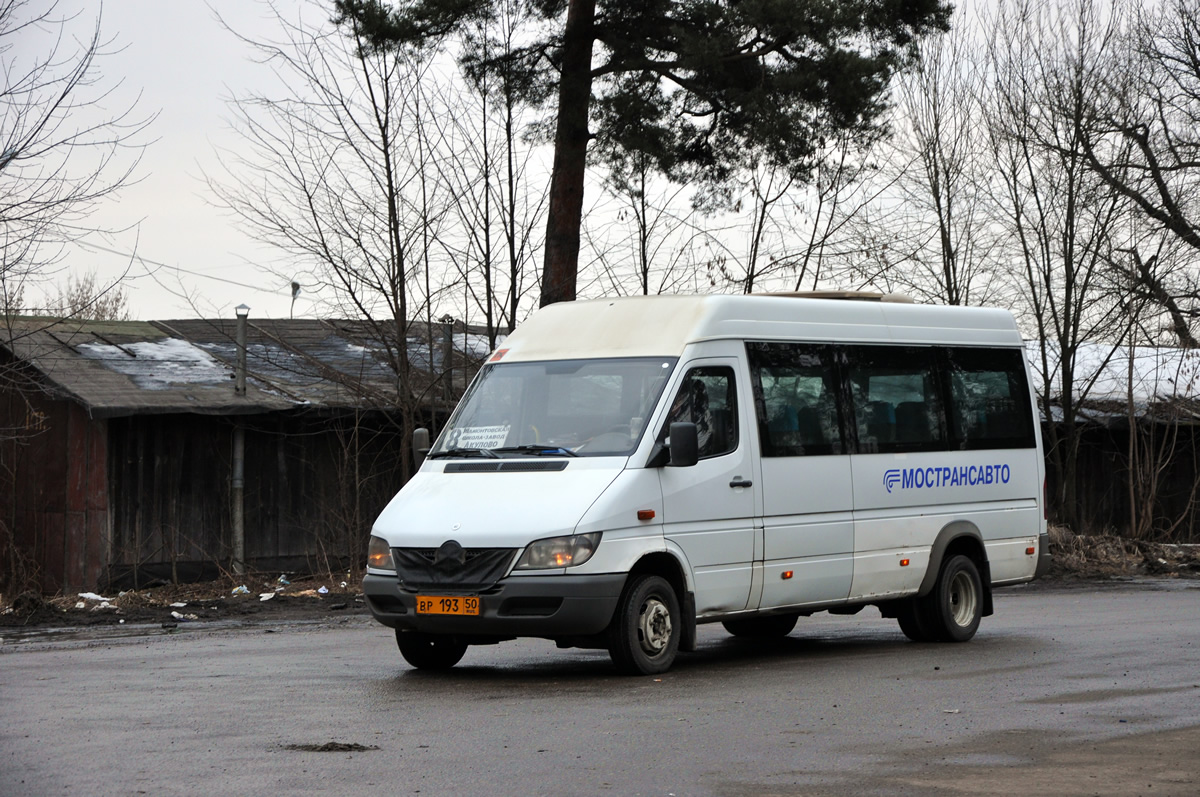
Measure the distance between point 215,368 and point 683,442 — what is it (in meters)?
15.5

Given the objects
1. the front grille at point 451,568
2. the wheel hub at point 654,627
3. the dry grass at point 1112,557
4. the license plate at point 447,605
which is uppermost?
the front grille at point 451,568

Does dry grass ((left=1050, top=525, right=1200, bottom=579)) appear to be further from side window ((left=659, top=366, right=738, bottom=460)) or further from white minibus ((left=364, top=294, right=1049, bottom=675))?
side window ((left=659, top=366, right=738, bottom=460))

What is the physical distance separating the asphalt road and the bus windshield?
159 cm

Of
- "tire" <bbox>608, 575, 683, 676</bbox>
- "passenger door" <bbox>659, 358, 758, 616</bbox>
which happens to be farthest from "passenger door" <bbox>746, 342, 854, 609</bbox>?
"tire" <bbox>608, 575, 683, 676</bbox>

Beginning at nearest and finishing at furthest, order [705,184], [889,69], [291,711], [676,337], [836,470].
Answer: [291,711] → [676,337] → [836,470] → [889,69] → [705,184]

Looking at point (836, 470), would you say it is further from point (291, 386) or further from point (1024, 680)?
point (291, 386)

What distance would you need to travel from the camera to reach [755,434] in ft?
36.4

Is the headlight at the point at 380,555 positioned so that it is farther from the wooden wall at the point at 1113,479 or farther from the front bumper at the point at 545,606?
the wooden wall at the point at 1113,479

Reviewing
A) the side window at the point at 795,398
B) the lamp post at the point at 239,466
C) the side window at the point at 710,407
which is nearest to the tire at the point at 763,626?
the side window at the point at 795,398

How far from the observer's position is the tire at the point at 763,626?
536 inches

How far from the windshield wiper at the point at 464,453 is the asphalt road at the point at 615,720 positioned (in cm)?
154

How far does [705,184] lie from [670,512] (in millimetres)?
12315

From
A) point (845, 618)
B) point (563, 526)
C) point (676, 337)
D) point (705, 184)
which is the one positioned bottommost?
point (845, 618)

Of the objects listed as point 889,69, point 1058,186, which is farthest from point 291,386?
point 1058,186
